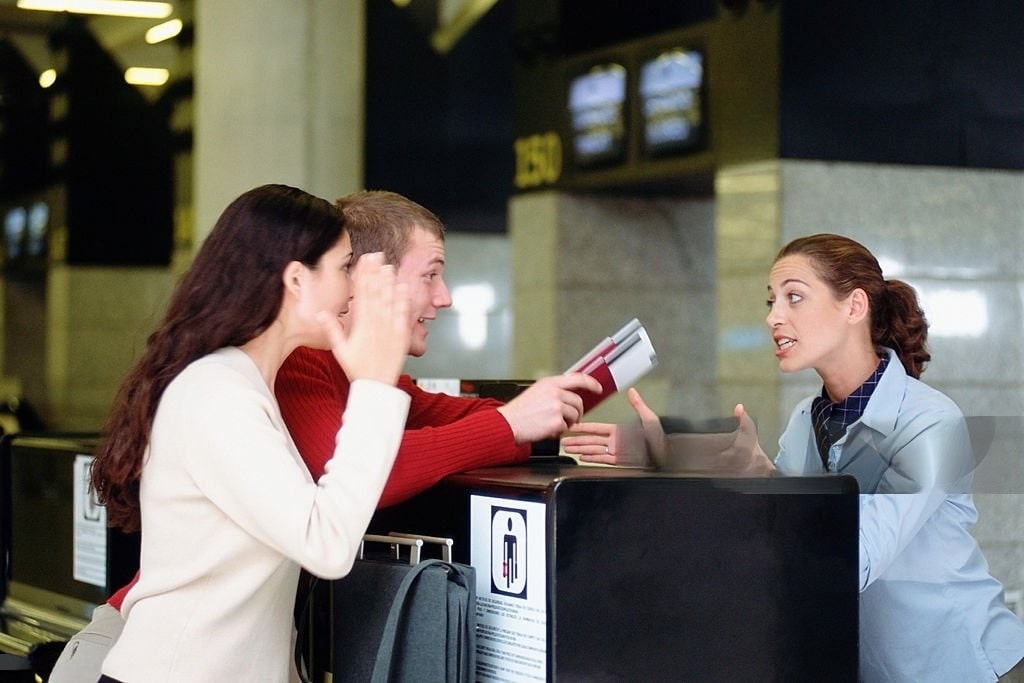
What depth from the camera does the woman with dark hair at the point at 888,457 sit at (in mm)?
1890

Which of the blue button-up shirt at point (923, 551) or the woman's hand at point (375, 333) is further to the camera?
the blue button-up shirt at point (923, 551)

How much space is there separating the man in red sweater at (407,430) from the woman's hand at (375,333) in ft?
0.75

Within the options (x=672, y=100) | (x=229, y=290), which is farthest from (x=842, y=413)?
(x=672, y=100)

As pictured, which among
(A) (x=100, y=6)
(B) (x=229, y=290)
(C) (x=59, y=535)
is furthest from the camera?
(A) (x=100, y=6)

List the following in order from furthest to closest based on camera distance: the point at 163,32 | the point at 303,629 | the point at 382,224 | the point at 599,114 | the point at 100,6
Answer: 1. the point at 100,6
2. the point at 163,32
3. the point at 599,114
4. the point at 382,224
5. the point at 303,629

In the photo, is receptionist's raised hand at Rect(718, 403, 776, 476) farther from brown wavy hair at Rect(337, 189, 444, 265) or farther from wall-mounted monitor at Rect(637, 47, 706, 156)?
wall-mounted monitor at Rect(637, 47, 706, 156)

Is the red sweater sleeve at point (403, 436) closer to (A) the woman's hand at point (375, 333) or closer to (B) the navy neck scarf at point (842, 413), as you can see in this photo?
(A) the woman's hand at point (375, 333)

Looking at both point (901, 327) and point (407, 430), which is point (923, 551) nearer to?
point (901, 327)

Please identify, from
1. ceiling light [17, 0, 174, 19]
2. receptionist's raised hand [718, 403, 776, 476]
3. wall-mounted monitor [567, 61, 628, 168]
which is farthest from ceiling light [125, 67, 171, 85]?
receptionist's raised hand [718, 403, 776, 476]

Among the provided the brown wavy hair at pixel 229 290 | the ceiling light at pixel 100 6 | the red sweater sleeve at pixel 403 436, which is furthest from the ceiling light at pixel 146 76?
the brown wavy hair at pixel 229 290

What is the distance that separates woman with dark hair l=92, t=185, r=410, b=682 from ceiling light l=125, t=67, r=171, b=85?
222 inches

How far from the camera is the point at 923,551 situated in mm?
2002

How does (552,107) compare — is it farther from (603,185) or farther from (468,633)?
(468,633)

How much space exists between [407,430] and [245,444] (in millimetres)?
428
